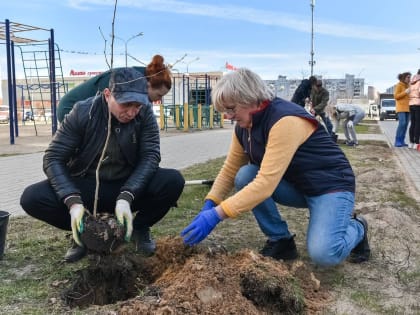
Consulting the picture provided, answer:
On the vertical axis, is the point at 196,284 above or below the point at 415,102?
below

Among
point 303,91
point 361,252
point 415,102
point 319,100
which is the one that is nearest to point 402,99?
point 415,102

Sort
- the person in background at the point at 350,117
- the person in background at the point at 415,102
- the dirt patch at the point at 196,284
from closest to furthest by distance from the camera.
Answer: the dirt patch at the point at 196,284, the person in background at the point at 415,102, the person in background at the point at 350,117

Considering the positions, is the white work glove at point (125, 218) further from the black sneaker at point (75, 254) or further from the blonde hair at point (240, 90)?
the blonde hair at point (240, 90)

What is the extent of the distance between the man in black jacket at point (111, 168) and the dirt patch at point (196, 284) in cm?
22

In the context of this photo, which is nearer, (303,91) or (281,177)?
(281,177)

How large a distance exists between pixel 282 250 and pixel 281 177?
0.70 metres

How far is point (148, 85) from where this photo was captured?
354cm

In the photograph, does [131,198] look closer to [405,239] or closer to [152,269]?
[152,269]

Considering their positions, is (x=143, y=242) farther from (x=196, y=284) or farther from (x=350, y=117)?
(x=350, y=117)

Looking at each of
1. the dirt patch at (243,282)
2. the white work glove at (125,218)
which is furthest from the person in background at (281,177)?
the white work glove at (125,218)

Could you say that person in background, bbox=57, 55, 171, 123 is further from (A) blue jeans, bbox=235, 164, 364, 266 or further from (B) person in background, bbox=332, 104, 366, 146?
(B) person in background, bbox=332, 104, 366, 146

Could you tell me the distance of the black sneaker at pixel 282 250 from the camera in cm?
319

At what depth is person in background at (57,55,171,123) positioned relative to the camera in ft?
12.2

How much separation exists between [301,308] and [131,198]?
3.73 feet
